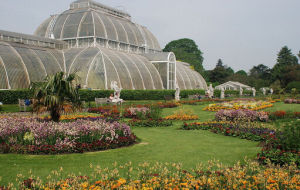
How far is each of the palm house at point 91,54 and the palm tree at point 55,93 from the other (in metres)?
20.7

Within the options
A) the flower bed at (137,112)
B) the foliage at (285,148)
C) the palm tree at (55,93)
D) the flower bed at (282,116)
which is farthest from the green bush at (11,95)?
the foliage at (285,148)

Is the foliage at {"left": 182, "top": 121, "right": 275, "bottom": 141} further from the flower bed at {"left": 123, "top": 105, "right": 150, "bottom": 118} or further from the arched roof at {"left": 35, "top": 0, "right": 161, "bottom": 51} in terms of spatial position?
the arched roof at {"left": 35, "top": 0, "right": 161, "bottom": 51}

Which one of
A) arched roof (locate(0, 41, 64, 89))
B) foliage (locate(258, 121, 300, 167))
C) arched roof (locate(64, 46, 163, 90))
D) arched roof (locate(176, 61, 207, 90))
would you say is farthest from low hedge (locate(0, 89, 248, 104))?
foliage (locate(258, 121, 300, 167))

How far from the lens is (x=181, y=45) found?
101125 mm

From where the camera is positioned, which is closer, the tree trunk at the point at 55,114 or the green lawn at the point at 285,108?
the tree trunk at the point at 55,114

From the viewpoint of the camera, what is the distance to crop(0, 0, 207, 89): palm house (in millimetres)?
33094

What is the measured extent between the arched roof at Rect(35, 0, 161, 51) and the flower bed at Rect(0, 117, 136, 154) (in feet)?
119

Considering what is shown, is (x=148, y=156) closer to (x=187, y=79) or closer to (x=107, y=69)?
(x=107, y=69)

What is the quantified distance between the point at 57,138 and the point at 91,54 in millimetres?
30651

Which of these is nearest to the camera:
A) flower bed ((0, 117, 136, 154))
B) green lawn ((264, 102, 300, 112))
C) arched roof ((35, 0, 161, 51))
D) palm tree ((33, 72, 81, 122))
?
flower bed ((0, 117, 136, 154))

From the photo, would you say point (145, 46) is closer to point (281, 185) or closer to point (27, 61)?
point (27, 61)

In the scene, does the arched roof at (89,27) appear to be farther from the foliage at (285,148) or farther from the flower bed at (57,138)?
the foliage at (285,148)

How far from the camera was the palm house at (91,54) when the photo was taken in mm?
33094

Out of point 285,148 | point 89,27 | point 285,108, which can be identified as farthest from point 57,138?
point 89,27
